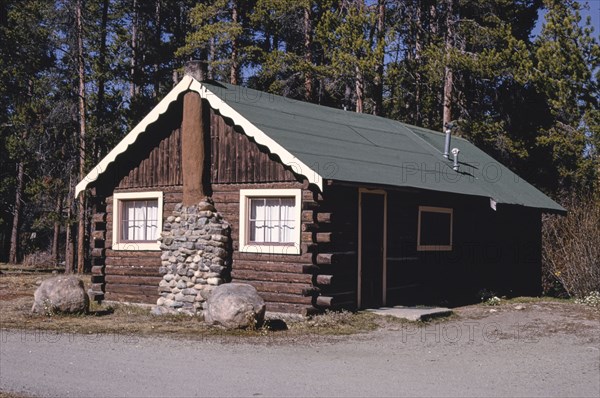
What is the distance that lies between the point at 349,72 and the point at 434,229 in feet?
39.4

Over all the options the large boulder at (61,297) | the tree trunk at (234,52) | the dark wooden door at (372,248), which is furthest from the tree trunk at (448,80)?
the large boulder at (61,297)

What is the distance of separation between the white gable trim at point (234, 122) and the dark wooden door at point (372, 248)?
7.54 ft

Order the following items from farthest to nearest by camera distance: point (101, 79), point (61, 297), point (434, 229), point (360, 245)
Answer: point (101, 79), point (434, 229), point (360, 245), point (61, 297)

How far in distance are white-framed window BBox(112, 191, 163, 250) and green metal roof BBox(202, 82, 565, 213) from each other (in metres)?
3.20

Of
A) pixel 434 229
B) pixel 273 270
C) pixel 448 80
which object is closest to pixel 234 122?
pixel 273 270

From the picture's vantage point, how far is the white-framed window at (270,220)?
1500 cm

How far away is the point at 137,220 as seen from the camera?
1788cm

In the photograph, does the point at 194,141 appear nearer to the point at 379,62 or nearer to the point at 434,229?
the point at 434,229

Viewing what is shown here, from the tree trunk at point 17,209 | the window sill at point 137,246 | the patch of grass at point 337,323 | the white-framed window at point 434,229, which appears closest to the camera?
the patch of grass at point 337,323

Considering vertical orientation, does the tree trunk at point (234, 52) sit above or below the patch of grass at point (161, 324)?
above

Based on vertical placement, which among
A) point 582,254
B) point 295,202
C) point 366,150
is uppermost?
point 366,150

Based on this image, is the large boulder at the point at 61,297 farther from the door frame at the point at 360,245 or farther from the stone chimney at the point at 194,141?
the door frame at the point at 360,245

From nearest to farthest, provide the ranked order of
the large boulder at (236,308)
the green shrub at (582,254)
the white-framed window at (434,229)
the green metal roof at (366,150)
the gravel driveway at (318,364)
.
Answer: the gravel driveway at (318,364)
the large boulder at (236,308)
the green metal roof at (366,150)
the white-framed window at (434,229)
the green shrub at (582,254)

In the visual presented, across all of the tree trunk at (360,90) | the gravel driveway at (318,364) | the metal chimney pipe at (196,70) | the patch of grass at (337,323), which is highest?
the tree trunk at (360,90)
